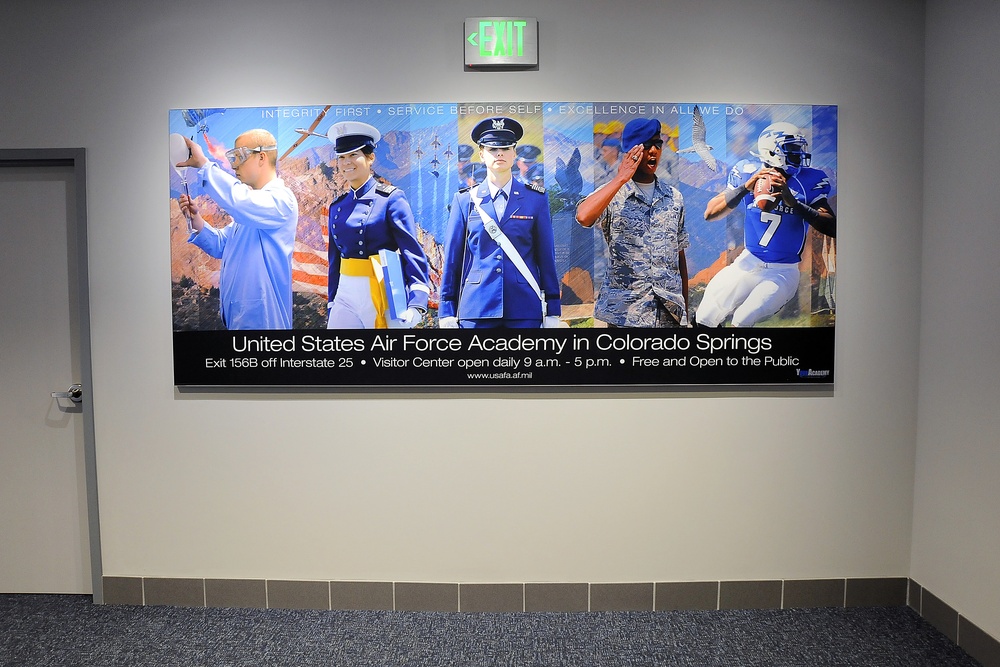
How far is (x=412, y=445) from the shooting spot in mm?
2395

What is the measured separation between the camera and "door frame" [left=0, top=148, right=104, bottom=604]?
236 cm

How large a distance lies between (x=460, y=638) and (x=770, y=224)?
2.16 metres

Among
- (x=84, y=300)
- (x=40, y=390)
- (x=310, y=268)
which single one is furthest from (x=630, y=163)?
(x=40, y=390)

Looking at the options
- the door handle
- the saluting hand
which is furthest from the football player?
the door handle

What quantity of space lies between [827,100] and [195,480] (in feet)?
10.7

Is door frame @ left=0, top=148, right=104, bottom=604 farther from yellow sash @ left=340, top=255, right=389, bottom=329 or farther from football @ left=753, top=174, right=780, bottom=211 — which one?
football @ left=753, top=174, right=780, bottom=211

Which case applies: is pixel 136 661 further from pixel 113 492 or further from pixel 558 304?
pixel 558 304

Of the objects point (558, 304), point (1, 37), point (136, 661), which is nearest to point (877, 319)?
point (558, 304)

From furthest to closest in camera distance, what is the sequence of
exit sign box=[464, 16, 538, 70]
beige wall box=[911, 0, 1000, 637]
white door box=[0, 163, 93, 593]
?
white door box=[0, 163, 93, 593], exit sign box=[464, 16, 538, 70], beige wall box=[911, 0, 1000, 637]

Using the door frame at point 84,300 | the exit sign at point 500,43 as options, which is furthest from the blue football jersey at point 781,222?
the door frame at point 84,300

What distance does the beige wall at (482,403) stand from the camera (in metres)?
2.32

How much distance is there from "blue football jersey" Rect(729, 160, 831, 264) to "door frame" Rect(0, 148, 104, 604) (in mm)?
2830

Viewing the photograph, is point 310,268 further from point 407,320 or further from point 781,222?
point 781,222

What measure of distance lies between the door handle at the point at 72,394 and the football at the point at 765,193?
3.13m
